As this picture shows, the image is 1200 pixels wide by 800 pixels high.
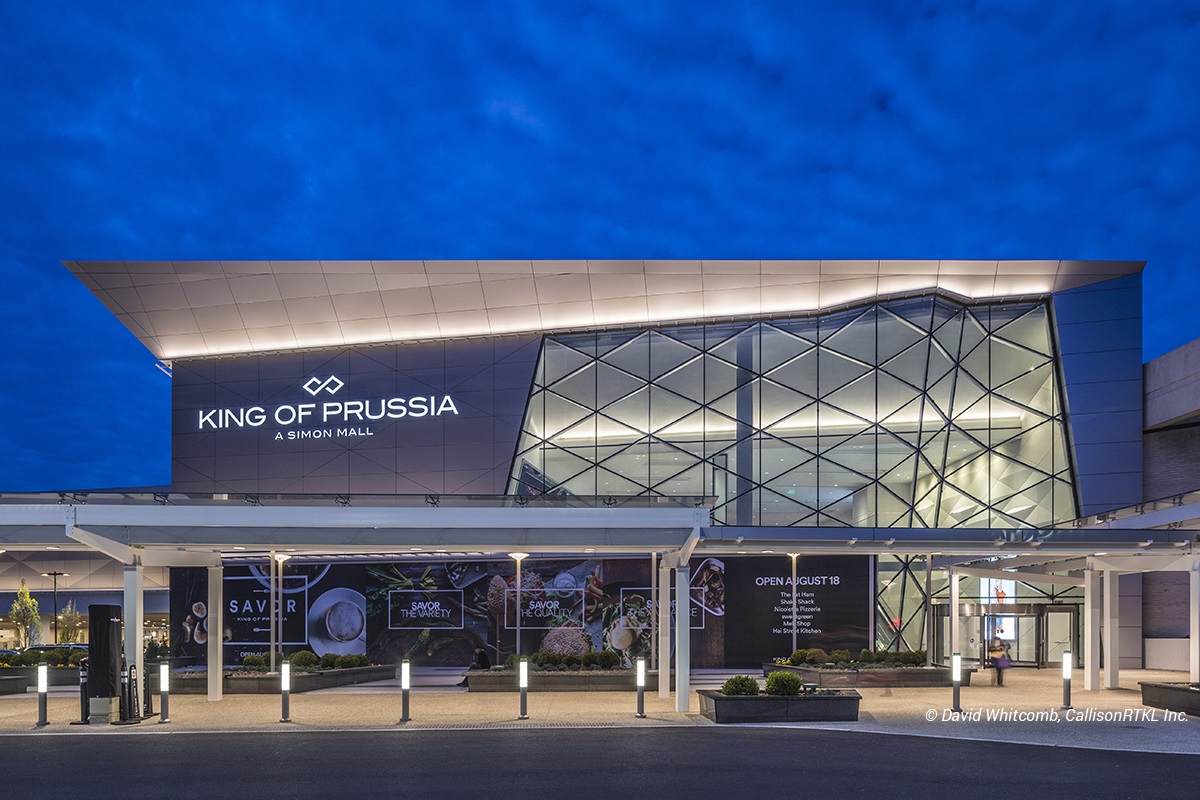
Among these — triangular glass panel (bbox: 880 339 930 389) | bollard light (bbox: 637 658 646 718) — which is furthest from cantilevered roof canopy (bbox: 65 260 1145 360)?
bollard light (bbox: 637 658 646 718)

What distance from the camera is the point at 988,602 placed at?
3231 centimetres

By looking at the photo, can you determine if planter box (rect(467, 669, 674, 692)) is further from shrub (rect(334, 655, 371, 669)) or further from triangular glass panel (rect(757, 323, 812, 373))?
triangular glass panel (rect(757, 323, 812, 373))

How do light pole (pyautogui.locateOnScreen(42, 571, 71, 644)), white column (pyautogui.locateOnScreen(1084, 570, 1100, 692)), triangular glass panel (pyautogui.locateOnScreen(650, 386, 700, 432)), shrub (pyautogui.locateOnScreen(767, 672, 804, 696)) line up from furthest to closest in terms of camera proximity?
light pole (pyautogui.locateOnScreen(42, 571, 71, 644)), triangular glass panel (pyautogui.locateOnScreen(650, 386, 700, 432)), white column (pyautogui.locateOnScreen(1084, 570, 1100, 692)), shrub (pyautogui.locateOnScreen(767, 672, 804, 696))

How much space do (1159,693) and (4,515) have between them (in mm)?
21271

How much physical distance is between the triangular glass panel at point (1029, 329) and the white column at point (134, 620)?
82.5 feet

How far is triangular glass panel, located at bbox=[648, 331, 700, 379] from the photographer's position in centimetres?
3281

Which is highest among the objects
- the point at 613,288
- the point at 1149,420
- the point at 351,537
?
the point at 613,288

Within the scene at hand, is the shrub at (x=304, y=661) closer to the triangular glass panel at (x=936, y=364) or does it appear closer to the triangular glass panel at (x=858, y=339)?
the triangular glass panel at (x=858, y=339)

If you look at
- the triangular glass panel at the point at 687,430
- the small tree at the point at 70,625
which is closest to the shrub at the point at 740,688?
the triangular glass panel at the point at 687,430

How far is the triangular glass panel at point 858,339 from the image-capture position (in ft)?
105

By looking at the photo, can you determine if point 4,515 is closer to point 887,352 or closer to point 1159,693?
point 1159,693

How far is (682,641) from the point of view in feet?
63.0

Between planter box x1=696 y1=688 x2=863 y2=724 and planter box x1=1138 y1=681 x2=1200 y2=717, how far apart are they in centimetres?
590

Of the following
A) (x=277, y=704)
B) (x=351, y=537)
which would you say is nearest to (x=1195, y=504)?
(x=351, y=537)
